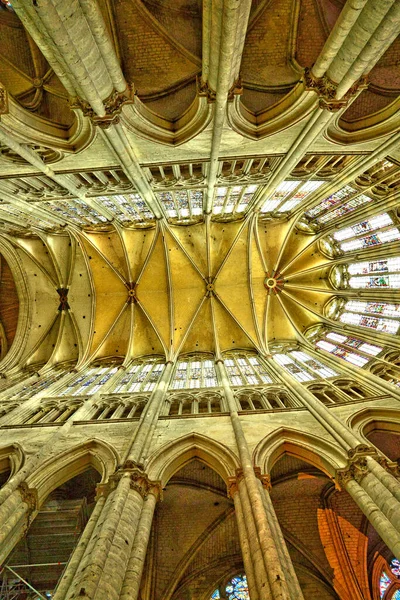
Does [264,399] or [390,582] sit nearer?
[390,582]

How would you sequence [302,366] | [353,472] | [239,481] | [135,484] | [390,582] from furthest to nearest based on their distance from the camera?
[302,366]
[390,582]
[239,481]
[353,472]
[135,484]

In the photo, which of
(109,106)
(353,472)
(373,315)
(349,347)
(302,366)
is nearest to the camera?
(353,472)

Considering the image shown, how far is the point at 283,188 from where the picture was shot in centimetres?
1341

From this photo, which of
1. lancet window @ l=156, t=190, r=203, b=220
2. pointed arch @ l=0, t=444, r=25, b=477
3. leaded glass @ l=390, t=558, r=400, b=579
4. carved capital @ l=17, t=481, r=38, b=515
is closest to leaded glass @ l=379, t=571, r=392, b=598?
leaded glass @ l=390, t=558, r=400, b=579

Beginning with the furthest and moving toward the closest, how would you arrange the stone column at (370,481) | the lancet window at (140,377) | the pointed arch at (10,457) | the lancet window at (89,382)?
1. the lancet window at (140,377)
2. the lancet window at (89,382)
3. the pointed arch at (10,457)
4. the stone column at (370,481)

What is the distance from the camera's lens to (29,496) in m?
6.16

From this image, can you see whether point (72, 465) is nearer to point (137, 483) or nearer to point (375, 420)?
point (137, 483)

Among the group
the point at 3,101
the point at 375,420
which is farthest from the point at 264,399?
the point at 3,101

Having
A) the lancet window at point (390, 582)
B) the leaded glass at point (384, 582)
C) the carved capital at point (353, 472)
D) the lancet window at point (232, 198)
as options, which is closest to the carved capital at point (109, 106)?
the lancet window at point (232, 198)

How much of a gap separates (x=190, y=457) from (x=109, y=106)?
8447mm

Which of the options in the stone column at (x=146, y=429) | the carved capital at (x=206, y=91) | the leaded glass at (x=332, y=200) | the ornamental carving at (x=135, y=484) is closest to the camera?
the ornamental carving at (x=135, y=484)

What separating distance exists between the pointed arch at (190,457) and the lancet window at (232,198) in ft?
30.2

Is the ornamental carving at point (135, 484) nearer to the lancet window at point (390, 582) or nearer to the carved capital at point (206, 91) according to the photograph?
the lancet window at point (390, 582)

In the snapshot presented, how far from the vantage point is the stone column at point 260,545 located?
4086mm
